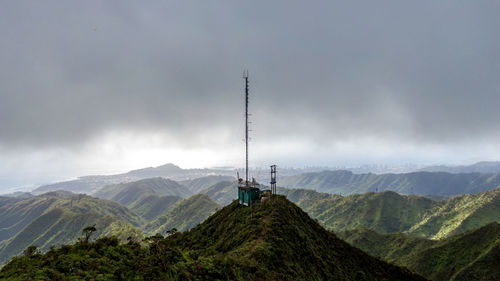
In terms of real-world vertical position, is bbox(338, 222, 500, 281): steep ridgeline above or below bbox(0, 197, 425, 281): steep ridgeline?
below

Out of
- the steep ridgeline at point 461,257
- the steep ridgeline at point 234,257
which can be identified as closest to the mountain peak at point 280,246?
the steep ridgeline at point 234,257

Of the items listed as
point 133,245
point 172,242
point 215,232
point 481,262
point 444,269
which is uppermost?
point 133,245

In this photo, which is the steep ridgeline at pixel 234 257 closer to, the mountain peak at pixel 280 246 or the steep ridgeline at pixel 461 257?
the mountain peak at pixel 280 246

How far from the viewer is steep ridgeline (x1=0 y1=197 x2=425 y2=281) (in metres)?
18.6

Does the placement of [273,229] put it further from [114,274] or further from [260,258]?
[114,274]

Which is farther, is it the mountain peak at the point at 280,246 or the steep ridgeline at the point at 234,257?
the mountain peak at the point at 280,246

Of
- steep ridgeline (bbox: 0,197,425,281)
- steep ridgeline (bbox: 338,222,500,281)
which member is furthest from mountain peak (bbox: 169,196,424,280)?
steep ridgeline (bbox: 338,222,500,281)

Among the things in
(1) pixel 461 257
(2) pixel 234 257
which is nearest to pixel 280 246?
(2) pixel 234 257

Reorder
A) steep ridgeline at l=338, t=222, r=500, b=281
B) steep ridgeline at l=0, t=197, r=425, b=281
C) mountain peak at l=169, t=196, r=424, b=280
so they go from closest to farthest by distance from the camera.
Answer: steep ridgeline at l=0, t=197, r=425, b=281 → mountain peak at l=169, t=196, r=424, b=280 → steep ridgeline at l=338, t=222, r=500, b=281

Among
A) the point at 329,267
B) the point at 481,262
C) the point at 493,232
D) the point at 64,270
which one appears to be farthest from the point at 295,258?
the point at 493,232

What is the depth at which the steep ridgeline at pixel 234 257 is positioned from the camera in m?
18.6

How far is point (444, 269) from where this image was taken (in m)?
110

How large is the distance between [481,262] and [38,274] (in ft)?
449

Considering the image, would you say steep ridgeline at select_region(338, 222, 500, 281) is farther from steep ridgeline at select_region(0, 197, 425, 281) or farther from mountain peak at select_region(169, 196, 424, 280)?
steep ridgeline at select_region(0, 197, 425, 281)
